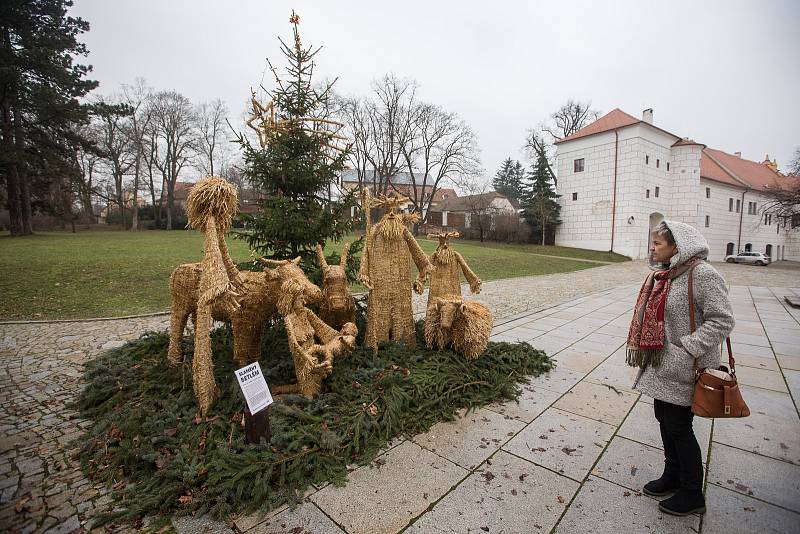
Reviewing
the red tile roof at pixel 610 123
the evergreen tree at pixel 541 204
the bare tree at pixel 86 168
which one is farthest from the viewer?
the evergreen tree at pixel 541 204

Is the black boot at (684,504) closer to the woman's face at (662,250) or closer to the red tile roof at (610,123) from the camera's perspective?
the woman's face at (662,250)

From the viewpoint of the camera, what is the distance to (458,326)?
4.37m

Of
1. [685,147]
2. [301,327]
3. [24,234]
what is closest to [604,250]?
[685,147]

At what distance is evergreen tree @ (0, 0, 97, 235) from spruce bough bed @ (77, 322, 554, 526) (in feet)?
75.5

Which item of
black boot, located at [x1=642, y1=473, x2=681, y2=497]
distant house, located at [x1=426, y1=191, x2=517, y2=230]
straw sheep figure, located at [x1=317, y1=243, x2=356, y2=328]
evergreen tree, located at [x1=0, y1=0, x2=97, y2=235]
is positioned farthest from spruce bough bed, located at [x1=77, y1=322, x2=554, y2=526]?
distant house, located at [x1=426, y1=191, x2=517, y2=230]

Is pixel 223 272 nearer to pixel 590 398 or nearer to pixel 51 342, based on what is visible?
pixel 590 398

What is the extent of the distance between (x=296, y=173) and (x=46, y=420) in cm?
365

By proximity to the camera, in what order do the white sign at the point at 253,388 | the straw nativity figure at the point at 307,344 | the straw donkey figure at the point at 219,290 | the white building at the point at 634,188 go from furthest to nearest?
the white building at the point at 634,188 → the straw nativity figure at the point at 307,344 → the straw donkey figure at the point at 219,290 → the white sign at the point at 253,388

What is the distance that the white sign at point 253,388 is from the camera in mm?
2545

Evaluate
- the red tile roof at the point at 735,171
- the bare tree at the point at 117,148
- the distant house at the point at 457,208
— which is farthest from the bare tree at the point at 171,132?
the red tile roof at the point at 735,171

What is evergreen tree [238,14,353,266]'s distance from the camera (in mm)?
4586

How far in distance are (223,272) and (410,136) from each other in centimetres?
3441

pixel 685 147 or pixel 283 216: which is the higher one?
pixel 685 147

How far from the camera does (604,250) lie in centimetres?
2998
